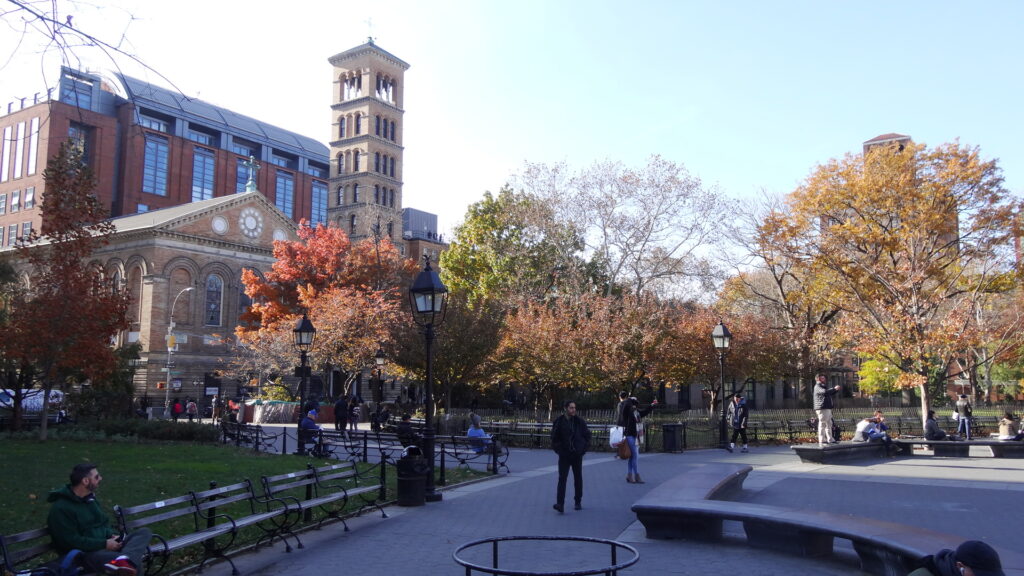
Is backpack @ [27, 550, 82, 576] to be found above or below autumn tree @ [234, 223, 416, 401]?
below

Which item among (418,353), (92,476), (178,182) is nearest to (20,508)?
(92,476)

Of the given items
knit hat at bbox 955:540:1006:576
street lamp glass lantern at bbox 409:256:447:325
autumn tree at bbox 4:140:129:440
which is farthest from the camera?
autumn tree at bbox 4:140:129:440

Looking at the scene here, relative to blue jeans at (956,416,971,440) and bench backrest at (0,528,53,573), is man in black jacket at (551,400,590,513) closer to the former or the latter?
bench backrest at (0,528,53,573)

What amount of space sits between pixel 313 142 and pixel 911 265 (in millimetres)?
83480

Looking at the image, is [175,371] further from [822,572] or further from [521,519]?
[822,572]

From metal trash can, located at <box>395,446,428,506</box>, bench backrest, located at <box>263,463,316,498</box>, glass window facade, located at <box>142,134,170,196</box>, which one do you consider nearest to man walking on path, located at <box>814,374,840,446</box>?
metal trash can, located at <box>395,446,428,506</box>

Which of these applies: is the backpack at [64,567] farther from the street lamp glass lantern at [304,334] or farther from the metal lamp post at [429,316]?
the street lamp glass lantern at [304,334]

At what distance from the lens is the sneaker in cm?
582

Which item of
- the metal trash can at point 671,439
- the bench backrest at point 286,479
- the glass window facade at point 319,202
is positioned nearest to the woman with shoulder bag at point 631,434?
the bench backrest at point 286,479

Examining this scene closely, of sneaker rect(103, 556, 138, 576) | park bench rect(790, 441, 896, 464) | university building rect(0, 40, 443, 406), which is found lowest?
park bench rect(790, 441, 896, 464)

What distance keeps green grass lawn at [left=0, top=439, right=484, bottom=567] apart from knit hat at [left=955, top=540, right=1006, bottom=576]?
7.19 m

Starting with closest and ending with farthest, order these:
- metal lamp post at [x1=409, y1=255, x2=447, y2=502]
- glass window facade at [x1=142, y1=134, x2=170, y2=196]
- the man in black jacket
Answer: the man in black jacket < metal lamp post at [x1=409, y1=255, x2=447, y2=502] < glass window facade at [x1=142, y1=134, x2=170, y2=196]

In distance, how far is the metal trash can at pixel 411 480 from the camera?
1152 cm

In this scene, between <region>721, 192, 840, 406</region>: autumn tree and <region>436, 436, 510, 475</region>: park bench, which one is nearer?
<region>436, 436, 510, 475</region>: park bench
